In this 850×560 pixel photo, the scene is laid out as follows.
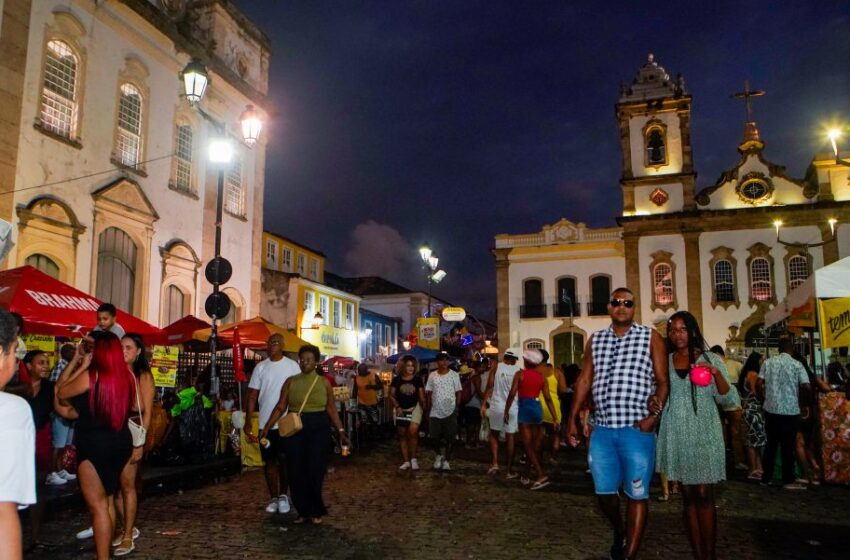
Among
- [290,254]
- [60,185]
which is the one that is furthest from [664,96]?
[60,185]

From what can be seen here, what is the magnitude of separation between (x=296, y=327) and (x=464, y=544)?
24891 millimetres

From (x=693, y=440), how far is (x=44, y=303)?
26.7ft

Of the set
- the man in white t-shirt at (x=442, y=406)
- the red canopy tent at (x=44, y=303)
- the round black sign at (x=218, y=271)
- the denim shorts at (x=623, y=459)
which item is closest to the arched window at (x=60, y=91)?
the round black sign at (x=218, y=271)

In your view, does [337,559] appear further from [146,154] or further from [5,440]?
[146,154]

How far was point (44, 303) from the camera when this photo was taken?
897 cm

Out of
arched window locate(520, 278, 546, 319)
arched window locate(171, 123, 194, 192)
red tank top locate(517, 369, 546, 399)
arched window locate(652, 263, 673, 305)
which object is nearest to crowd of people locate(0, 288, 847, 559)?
red tank top locate(517, 369, 546, 399)

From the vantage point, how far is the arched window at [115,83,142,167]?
52.4 ft

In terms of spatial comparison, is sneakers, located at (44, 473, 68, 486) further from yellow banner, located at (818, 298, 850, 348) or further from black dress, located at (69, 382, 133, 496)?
yellow banner, located at (818, 298, 850, 348)

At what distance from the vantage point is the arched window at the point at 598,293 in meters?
37.5

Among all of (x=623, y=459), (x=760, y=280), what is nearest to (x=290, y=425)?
Answer: (x=623, y=459)

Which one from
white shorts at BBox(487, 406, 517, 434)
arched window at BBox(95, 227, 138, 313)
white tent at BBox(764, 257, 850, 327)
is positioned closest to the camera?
white tent at BBox(764, 257, 850, 327)

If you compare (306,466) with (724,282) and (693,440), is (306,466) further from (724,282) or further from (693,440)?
(724,282)

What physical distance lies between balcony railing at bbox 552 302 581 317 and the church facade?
0.19ft

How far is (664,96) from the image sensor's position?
38031 mm
